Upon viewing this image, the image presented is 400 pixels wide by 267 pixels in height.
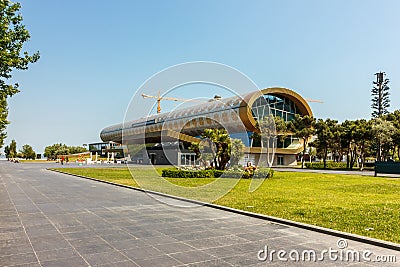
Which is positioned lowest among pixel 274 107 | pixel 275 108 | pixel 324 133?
pixel 324 133

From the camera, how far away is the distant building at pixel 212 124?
43625 mm

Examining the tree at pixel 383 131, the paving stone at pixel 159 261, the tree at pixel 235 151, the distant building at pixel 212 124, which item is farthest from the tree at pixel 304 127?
the paving stone at pixel 159 261

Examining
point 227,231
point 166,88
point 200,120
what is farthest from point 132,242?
point 200,120

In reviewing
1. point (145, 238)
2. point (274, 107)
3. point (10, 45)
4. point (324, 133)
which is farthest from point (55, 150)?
point (145, 238)

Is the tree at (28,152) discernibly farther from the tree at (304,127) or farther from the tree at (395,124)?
the tree at (395,124)

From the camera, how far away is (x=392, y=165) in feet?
87.5

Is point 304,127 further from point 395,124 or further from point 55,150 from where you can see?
point 55,150

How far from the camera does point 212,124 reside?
4047 centimetres

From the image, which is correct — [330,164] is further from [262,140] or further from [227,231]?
[227,231]

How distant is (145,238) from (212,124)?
34323 millimetres

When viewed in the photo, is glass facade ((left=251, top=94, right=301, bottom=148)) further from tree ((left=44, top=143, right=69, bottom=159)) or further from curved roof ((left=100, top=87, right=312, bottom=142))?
tree ((left=44, top=143, right=69, bottom=159))

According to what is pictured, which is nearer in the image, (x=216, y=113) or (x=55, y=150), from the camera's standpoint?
(x=216, y=113)

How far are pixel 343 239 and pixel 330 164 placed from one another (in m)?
44.1

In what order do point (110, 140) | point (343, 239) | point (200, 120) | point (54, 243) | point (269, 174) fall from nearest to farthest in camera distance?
point (54, 243) < point (343, 239) < point (269, 174) < point (200, 120) < point (110, 140)
